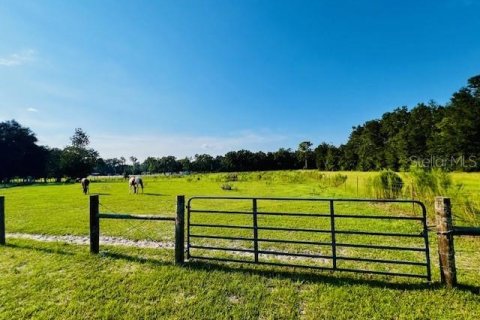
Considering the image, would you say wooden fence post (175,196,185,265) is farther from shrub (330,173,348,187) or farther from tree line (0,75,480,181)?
tree line (0,75,480,181)

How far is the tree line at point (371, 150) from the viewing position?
41594mm

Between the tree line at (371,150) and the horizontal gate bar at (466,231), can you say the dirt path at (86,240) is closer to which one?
the horizontal gate bar at (466,231)

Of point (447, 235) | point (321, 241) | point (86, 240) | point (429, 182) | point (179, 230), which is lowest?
Result: point (321, 241)

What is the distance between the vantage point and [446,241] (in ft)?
13.5

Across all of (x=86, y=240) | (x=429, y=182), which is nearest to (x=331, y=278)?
(x=86, y=240)

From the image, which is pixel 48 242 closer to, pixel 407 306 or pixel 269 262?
pixel 269 262

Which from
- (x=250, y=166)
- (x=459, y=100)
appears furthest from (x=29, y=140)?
(x=459, y=100)

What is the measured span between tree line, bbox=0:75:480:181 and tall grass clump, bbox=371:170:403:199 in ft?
46.8

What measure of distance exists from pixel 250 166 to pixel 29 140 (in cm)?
6347

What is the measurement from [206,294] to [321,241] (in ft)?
13.4

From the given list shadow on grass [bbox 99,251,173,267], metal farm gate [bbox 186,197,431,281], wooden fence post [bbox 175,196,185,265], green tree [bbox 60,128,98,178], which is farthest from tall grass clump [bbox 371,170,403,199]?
green tree [bbox 60,128,98,178]

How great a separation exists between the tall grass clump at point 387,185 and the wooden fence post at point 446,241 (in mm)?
10786

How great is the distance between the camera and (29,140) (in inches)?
2425

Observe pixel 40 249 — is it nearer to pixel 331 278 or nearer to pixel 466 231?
pixel 331 278
